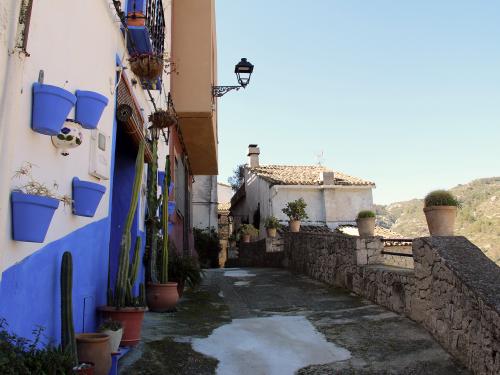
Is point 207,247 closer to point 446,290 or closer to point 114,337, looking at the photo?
point 446,290

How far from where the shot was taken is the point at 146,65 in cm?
513

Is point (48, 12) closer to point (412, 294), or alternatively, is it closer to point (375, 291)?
point (412, 294)

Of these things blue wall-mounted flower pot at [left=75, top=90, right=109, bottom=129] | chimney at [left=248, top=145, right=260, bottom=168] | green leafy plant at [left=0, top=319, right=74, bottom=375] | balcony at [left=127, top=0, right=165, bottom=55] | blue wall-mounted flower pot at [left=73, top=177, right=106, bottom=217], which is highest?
chimney at [left=248, top=145, right=260, bottom=168]

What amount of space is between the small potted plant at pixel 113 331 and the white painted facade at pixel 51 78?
84 cm

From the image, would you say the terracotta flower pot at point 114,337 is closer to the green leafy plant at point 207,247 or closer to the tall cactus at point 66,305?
the tall cactus at point 66,305

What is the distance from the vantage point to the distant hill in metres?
33.0

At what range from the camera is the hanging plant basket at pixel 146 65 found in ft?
16.7

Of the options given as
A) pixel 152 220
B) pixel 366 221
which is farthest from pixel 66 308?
pixel 366 221

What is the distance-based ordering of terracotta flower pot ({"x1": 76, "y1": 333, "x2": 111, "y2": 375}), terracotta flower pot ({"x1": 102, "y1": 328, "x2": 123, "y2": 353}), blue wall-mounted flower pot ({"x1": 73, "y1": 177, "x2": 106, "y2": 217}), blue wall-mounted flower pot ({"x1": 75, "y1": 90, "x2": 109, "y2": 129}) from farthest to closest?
terracotta flower pot ({"x1": 102, "y1": 328, "x2": 123, "y2": 353}), blue wall-mounted flower pot ({"x1": 73, "y1": 177, "x2": 106, "y2": 217}), blue wall-mounted flower pot ({"x1": 75, "y1": 90, "x2": 109, "y2": 129}), terracotta flower pot ({"x1": 76, "y1": 333, "x2": 111, "y2": 375})

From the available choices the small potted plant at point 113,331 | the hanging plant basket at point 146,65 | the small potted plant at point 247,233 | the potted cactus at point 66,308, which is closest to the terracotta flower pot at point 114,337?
the small potted plant at point 113,331

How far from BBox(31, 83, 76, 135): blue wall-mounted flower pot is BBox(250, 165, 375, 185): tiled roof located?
21627 millimetres

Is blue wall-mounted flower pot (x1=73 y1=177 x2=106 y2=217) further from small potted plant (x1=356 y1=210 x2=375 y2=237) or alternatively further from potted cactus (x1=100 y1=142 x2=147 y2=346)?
small potted plant (x1=356 y1=210 x2=375 y2=237)

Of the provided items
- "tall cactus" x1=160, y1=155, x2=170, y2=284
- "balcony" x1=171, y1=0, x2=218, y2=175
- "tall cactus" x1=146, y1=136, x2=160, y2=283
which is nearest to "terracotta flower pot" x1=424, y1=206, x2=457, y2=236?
"tall cactus" x1=160, y1=155, x2=170, y2=284

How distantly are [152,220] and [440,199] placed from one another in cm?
497
